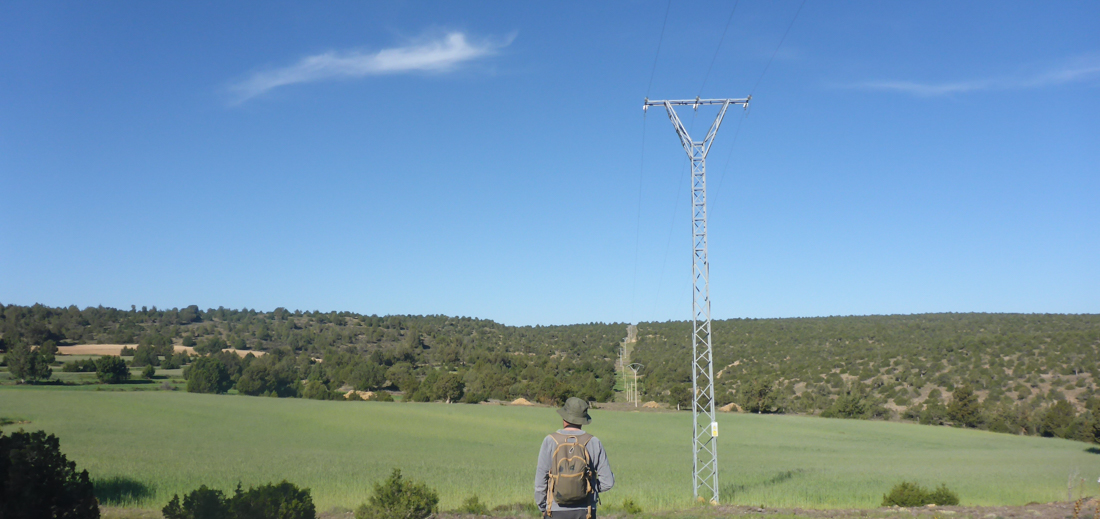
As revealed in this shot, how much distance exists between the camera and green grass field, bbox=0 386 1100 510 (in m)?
20.2

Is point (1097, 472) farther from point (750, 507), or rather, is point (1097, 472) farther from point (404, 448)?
point (404, 448)

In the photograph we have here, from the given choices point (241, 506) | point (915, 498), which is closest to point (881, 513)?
point (915, 498)

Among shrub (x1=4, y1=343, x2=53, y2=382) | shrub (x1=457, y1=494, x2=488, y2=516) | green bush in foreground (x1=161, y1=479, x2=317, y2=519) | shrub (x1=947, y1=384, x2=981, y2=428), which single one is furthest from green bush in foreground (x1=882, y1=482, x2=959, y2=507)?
shrub (x1=4, y1=343, x2=53, y2=382)

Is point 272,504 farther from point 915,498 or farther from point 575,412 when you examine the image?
point 915,498

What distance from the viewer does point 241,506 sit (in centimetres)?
1038

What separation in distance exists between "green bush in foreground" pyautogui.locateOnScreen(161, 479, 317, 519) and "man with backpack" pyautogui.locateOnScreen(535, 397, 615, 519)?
6266 millimetres

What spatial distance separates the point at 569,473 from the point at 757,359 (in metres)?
88.1

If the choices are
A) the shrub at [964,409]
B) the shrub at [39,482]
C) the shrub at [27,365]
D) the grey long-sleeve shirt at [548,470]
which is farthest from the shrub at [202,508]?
the shrub at [27,365]

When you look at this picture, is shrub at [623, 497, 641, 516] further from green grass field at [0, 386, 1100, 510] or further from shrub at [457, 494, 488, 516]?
shrub at [457, 494, 488, 516]

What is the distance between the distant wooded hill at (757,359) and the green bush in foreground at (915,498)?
36.7m

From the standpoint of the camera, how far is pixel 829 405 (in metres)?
68.4

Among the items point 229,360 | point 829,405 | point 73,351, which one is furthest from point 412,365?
point 829,405

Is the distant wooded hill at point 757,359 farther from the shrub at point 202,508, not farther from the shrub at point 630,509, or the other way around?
the shrub at point 202,508

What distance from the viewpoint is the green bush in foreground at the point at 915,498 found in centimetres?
1722
